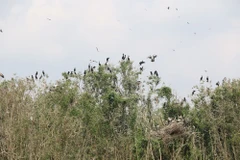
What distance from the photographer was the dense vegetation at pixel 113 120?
369 inches

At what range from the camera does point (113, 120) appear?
13.7 metres

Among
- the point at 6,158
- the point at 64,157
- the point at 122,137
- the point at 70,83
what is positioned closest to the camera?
the point at 6,158

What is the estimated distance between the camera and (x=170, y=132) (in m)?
10.8

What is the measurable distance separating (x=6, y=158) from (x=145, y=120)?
3.41 meters

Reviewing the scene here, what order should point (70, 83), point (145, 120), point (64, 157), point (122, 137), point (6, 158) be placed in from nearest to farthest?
1. point (6, 158)
2. point (64, 157)
3. point (145, 120)
4. point (122, 137)
5. point (70, 83)

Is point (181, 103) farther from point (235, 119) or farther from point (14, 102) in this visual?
point (14, 102)

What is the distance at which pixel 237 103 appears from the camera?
14922mm

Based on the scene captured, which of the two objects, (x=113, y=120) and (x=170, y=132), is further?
(x=113, y=120)

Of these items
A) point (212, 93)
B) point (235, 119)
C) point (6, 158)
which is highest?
point (212, 93)

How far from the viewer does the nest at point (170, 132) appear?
10.7 m

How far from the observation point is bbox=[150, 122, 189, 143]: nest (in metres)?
10.7

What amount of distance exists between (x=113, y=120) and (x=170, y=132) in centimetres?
327

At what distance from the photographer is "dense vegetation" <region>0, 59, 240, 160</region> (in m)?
9.38

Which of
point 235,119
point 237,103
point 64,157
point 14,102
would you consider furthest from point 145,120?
point 237,103
